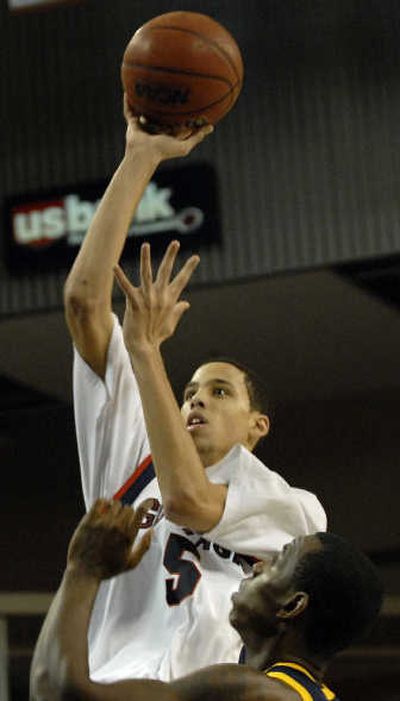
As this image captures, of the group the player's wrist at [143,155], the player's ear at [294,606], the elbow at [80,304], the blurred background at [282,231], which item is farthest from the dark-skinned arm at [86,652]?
the blurred background at [282,231]

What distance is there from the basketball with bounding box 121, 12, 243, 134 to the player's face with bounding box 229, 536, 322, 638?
1429 millimetres

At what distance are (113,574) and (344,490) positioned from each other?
6.71 metres

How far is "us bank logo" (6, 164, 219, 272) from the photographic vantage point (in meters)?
7.40

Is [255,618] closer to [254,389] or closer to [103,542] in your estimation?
[103,542]

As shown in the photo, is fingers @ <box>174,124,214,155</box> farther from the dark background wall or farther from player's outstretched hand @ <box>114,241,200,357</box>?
the dark background wall

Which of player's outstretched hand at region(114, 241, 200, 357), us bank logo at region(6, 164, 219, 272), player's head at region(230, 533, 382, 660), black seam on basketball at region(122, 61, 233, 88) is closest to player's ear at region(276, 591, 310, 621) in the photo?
player's head at region(230, 533, 382, 660)

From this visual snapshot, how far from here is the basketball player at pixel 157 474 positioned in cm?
327

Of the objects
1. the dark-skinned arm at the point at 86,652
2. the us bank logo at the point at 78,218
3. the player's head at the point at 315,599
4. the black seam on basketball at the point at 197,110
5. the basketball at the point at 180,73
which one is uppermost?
the basketball at the point at 180,73

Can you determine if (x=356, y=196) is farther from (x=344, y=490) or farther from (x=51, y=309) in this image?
(x=344, y=490)

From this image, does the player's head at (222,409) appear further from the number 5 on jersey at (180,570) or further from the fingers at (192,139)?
the fingers at (192,139)

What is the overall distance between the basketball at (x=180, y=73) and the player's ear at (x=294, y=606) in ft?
5.00

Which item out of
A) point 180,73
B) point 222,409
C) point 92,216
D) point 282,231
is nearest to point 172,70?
point 180,73

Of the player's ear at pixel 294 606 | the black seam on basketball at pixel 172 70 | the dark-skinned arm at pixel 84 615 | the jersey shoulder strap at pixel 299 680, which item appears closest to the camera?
the dark-skinned arm at pixel 84 615

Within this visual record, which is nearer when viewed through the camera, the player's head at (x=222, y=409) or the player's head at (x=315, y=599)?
the player's head at (x=315, y=599)
